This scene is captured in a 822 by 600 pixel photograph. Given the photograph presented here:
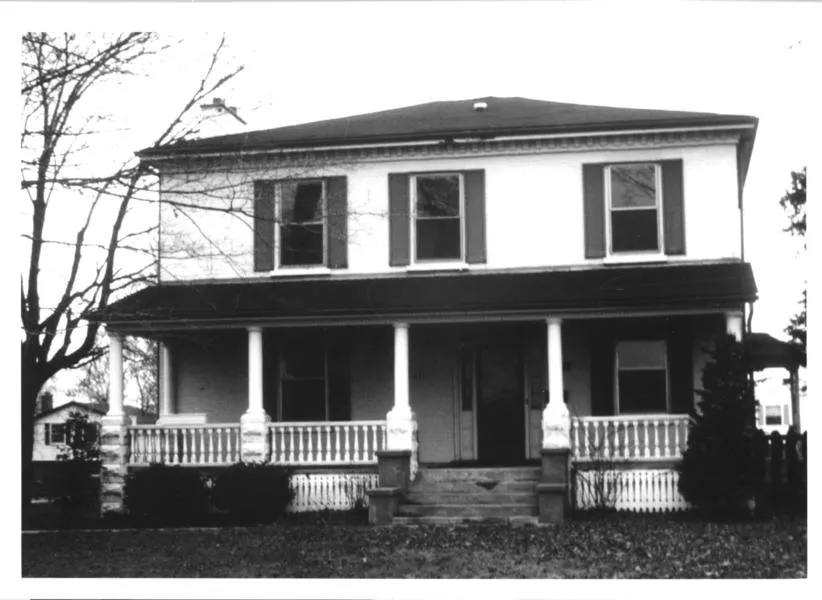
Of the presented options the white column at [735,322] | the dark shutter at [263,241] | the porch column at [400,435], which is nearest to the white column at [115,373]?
the dark shutter at [263,241]

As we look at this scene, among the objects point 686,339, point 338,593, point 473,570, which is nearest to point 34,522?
point 338,593

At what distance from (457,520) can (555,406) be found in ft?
6.58

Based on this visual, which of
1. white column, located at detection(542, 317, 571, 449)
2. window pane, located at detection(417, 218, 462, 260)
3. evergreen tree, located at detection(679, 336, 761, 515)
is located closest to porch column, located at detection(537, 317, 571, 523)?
white column, located at detection(542, 317, 571, 449)

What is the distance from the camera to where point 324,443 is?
54.7 ft

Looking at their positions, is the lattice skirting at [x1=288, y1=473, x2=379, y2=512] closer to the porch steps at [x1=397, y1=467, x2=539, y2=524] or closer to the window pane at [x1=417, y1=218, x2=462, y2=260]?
the porch steps at [x1=397, y1=467, x2=539, y2=524]

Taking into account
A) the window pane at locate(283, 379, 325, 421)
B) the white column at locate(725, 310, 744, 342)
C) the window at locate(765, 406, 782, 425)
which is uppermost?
the white column at locate(725, 310, 744, 342)

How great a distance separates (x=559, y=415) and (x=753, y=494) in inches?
101

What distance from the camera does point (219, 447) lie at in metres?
16.1

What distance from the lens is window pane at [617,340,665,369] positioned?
16.5 metres

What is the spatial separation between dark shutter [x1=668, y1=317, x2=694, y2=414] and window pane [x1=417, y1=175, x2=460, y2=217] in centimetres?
332

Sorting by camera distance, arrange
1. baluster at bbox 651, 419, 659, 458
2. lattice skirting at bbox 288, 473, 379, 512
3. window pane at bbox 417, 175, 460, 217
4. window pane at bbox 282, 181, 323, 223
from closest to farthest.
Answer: baluster at bbox 651, 419, 659, 458 → lattice skirting at bbox 288, 473, 379, 512 → window pane at bbox 282, 181, 323, 223 → window pane at bbox 417, 175, 460, 217

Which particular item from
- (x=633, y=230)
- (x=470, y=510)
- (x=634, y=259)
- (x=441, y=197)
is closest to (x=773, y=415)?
(x=634, y=259)

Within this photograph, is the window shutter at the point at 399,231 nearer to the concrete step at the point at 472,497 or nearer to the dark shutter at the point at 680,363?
the concrete step at the point at 472,497

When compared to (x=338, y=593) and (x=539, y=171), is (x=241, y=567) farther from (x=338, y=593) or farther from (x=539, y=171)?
(x=539, y=171)
